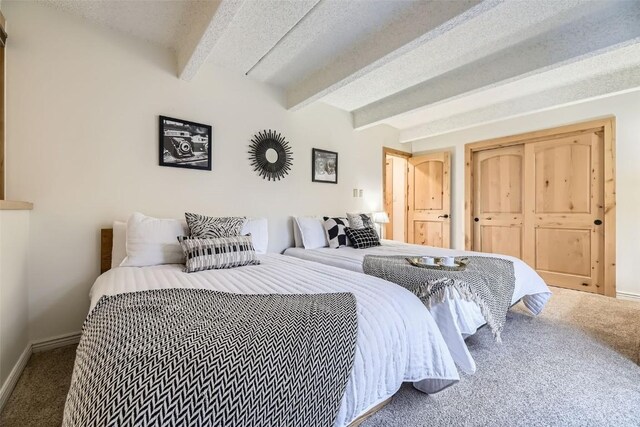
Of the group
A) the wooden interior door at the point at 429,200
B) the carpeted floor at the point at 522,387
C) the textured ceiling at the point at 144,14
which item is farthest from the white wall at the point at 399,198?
the textured ceiling at the point at 144,14

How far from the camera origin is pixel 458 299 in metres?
1.61

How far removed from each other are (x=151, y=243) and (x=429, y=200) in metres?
4.30

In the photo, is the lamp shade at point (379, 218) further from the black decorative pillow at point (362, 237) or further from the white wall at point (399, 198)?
the white wall at point (399, 198)

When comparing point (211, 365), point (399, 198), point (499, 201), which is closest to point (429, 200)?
point (399, 198)

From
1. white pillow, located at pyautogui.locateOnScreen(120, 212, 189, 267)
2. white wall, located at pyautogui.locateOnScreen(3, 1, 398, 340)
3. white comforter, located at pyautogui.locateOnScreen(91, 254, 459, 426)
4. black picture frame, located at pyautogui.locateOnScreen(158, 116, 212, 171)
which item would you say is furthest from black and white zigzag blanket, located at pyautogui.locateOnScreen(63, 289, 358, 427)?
black picture frame, located at pyautogui.locateOnScreen(158, 116, 212, 171)

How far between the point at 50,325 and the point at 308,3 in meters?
2.96

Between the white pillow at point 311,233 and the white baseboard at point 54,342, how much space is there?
83.8 inches

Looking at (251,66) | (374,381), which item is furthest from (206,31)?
(374,381)

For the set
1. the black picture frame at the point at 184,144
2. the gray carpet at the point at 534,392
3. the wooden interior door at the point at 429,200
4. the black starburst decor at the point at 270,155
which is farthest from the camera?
the wooden interior door at the point at 429,200

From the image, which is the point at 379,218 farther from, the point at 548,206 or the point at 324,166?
the point at 548,206

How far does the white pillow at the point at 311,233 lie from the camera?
3.26 metres

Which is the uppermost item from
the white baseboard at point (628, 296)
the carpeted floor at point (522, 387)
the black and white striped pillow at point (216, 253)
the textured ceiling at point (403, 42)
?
the textured ceiling at point (403, 42)

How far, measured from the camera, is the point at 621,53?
251 centimetres

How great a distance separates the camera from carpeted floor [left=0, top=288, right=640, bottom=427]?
1349 millimetres
